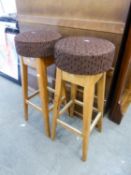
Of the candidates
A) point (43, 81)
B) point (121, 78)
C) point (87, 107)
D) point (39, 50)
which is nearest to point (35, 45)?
point (39, 50)

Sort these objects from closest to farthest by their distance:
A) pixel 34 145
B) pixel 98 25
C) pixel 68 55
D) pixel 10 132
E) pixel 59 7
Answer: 1. pixel 68 55
2. pixel 98 25
3. pixel 59 7
4. pixel 34 145
5. pixel 10 132

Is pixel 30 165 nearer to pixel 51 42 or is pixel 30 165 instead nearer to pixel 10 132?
pixel 10 132

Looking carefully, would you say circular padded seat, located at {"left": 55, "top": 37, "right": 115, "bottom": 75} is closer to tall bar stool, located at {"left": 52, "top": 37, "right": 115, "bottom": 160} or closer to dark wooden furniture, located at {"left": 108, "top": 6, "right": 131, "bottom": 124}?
tall bar stool, located at {"left": 52, "top": 37, "right": 115, "bottom": 160}

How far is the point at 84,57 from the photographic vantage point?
85 cm

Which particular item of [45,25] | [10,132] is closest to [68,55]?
[45,25]

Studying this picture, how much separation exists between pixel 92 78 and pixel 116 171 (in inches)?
29.8

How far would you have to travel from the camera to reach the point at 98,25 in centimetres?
117

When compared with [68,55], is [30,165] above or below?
below

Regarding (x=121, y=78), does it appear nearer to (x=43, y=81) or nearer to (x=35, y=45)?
(x=43, y=81)

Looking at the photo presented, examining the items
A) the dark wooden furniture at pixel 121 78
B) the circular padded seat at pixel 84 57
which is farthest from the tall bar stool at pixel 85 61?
the dark wooden furniture at pixel 121 78

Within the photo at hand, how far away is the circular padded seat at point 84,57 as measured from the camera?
864 millimetres

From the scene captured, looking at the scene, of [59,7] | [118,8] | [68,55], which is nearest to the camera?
[68,55]

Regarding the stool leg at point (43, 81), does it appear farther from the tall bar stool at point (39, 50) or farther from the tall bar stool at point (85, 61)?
the tall bar stool at point (85, 61)

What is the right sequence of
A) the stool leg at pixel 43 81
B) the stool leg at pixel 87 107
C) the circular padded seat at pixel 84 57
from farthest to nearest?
the stool leg at pixel 43 81
the stool leg at pixel 87 107
the circular padded seat at pixel 84 57
